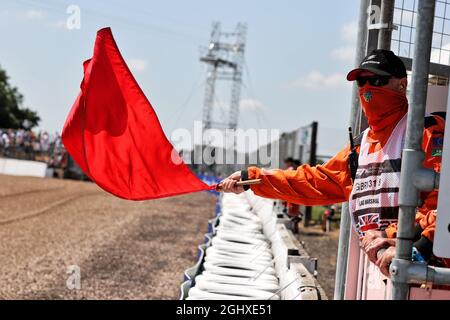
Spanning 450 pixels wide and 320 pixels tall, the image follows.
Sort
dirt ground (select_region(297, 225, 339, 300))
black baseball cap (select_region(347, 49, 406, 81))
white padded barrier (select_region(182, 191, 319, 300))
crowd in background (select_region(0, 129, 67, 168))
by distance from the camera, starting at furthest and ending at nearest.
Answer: crowd in background (select_region(0, 129, 67, 168)), dirt ground (select_region(297, 225, 339, 300)), white padded barrier (select_region(182, 191, 319, 300)), black baseball cap (select_region(347, 49, 406, 81))

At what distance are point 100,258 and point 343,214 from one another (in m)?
7.28

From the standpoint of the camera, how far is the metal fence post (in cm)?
186

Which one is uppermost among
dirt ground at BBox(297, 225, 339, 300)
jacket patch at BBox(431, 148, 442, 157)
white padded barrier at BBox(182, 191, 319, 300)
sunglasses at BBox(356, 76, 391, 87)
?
sunglasses at BBox(356, 76, 391, 87)

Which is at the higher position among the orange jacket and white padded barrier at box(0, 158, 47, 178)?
the orange jacket

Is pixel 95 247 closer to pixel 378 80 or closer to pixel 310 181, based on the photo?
pixel 310 181

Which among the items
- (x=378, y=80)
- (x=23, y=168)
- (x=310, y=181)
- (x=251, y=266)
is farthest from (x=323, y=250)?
(x=23, y=168)

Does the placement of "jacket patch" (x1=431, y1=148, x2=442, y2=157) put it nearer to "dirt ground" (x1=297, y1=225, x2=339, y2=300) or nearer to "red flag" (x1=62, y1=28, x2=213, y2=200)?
"red flag" (x1=62, y1=28, x2=213, y2=200)

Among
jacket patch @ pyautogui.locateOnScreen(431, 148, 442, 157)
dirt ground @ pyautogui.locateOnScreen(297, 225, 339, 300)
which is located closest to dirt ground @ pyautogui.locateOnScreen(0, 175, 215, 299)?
dirt ground @ pyautogui.locateOnScreen(297, 225, 339, 300)

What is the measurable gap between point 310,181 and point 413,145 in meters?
1.27

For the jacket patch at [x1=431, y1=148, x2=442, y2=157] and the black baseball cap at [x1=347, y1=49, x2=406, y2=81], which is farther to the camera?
the black baseball cap at [x1=347, y1=49, x2=406, y2=81]

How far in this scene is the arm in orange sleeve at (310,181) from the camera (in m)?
3.14

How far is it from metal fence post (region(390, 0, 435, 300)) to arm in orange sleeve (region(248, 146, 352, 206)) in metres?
1.21

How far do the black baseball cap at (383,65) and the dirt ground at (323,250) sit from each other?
17.7ft
